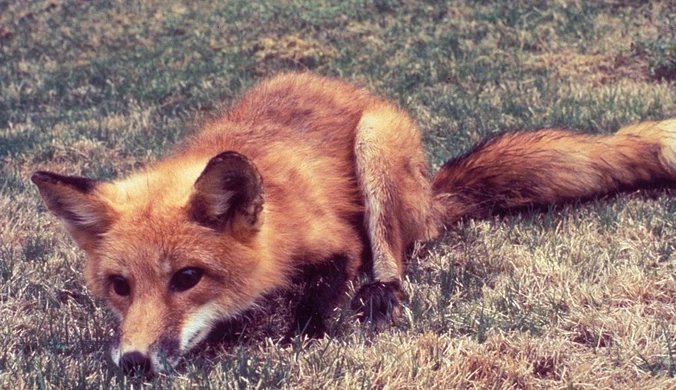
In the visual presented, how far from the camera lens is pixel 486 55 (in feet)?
33.6

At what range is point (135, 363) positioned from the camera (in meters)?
2.97

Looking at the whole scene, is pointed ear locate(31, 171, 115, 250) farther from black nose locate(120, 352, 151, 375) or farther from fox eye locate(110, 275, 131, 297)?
black nose locate(120, 352, 151, 375)

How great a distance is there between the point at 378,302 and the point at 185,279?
1191 millimetres

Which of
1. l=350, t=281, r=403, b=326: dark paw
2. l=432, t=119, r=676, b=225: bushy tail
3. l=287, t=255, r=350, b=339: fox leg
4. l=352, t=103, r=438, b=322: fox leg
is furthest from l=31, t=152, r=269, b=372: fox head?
l=432, t=119, r=676, b=225: bushy tail

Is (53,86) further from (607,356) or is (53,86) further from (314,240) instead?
(607,356)

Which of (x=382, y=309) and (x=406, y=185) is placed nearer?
(x=382, y=309)

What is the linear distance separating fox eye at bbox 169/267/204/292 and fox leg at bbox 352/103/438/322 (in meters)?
1.09

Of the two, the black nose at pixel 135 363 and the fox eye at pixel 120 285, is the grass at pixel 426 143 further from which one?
the fox eye at pixel 120 285

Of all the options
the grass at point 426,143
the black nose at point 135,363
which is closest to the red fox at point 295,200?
the black nose at point 135,363

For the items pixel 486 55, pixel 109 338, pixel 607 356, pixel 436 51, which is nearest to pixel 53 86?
pixel 436 51

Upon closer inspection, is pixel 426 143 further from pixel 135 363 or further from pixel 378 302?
pixel 135 363

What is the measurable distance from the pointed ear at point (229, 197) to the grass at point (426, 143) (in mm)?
622

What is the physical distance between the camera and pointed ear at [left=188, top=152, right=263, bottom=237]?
3.27 m

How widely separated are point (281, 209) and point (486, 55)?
280 inches
